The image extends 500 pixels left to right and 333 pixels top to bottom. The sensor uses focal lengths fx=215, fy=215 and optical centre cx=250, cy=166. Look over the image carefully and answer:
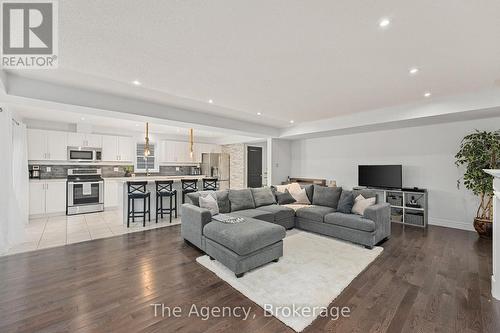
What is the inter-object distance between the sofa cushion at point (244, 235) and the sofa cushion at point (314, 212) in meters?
1.36

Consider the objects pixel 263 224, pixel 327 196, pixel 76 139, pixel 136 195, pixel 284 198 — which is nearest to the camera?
pixel 263 224

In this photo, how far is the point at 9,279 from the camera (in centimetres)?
257

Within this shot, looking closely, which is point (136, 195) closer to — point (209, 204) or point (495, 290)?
point (209, 204)

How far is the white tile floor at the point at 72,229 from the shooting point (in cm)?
375

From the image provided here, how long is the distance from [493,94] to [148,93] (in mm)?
5677

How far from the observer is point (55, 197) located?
Answer: 5641mm

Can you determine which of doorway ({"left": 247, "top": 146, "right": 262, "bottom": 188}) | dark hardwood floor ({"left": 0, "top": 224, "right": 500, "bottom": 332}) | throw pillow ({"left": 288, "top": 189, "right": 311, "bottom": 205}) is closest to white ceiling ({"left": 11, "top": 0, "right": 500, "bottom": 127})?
throw pillow ({"left": 288, "top": 189, "right": 311, "bottom": 205})

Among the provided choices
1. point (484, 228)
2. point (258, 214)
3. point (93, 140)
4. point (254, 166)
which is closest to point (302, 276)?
point (258, 214)

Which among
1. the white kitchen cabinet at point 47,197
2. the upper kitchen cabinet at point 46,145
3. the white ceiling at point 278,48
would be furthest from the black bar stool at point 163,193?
the upper kitchen cabinet at point 46,145

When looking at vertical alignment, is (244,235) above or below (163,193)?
below

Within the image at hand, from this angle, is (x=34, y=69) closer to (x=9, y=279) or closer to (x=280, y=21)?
(x=9, y=279)

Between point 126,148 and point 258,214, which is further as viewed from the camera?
point 126,148

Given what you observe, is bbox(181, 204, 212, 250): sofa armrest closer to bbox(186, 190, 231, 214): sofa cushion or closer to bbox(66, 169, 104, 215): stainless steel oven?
bbox(186, 190, 231, 214): sofa cushion

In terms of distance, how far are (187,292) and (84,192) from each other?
535cm
